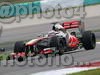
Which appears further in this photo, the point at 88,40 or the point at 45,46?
the point at 88,40

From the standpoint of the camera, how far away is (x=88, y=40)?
18.9 meters

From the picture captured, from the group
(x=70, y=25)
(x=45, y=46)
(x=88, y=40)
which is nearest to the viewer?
(x=45, y=46)

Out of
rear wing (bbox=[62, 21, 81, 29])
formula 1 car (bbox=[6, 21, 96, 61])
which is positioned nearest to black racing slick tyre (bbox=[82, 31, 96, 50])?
formula 1 car (bbox=[6, 21, 96, 61])

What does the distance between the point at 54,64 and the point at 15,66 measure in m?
1.44

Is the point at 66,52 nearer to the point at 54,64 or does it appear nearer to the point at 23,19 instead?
the point at 54,64

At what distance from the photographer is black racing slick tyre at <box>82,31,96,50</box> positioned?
1880cm

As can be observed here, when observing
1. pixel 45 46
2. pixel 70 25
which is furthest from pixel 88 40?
pixel 45 46

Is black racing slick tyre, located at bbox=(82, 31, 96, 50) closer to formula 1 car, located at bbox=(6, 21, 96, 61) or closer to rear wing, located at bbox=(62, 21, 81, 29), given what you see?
formula 1 car, located at bbox=(6, 21, 96, 61)

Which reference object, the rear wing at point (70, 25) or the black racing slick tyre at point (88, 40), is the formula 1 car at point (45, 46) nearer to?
the black racing slick tyre at point (88, 40)

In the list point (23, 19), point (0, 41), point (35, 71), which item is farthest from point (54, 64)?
point (23, 19)

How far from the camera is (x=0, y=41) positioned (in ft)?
84.7

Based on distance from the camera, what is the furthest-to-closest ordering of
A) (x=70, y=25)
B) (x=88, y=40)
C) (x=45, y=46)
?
1. (x=70, y=25)
2. (x=88, y=40)
3. (x=45, y=46)

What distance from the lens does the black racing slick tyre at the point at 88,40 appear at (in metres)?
18.8

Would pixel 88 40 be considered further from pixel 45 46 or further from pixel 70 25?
pixel 45 46
